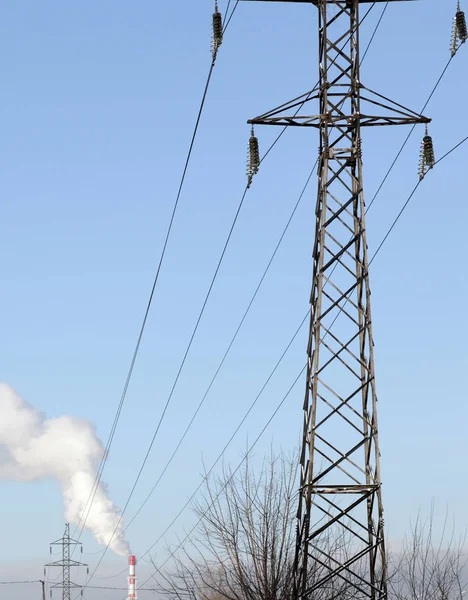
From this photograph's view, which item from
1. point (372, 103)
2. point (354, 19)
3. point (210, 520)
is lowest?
point (210, 520)

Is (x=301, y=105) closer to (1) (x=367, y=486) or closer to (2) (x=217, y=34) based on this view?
(2) (x=217, y=34)

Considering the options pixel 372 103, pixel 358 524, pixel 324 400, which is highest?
pixel 372 103

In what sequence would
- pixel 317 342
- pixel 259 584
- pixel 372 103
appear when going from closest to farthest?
pixel 317 342, pixel 372 103, pixel 259 584

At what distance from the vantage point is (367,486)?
820 inches

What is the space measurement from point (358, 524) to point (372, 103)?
7647 millimetres

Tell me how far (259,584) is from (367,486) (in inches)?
319

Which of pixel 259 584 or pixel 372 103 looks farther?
pixel 259 584

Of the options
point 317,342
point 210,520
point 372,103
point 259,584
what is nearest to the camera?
point 317,342

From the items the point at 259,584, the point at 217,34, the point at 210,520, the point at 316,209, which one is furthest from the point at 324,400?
the point at 210,520

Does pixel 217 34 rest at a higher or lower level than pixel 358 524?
higher

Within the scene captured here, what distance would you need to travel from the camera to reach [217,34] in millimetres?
21859

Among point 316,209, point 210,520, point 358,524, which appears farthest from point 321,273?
point 210,520

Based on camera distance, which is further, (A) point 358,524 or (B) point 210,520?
(B) point 210,520

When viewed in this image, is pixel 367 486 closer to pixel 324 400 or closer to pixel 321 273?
pixel 324 400
